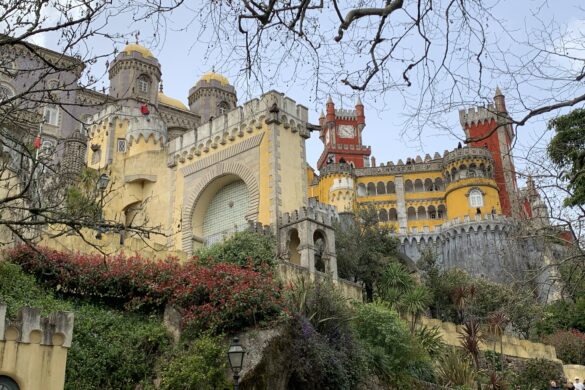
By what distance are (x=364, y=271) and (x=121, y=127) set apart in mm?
15955

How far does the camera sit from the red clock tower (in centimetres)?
7256

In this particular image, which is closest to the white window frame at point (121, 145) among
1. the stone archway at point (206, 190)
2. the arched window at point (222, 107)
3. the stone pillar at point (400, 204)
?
the stone archway at point (206, 190)

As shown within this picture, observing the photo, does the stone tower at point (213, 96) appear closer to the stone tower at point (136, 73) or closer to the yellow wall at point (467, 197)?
the stone tower at point (136, 73)

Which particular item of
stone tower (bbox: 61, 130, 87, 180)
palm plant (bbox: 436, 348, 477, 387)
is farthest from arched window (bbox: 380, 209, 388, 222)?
palm plant (bbox: 436, 348, 477, 387)

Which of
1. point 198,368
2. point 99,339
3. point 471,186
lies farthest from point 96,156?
point 471,186

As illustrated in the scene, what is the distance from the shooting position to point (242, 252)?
19719mm

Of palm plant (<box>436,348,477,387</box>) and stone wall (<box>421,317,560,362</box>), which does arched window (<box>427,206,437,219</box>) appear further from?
palm plant (<box>436,348,477,387</box>)

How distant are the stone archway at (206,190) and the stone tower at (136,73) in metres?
12.4

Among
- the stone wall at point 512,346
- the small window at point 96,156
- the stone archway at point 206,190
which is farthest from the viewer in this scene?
the small window at point 96,156

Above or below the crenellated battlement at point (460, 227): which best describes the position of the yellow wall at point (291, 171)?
below

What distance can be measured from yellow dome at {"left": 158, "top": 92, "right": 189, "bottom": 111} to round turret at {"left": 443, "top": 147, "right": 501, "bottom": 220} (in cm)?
2436

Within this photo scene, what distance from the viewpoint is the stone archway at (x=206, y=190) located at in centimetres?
2647

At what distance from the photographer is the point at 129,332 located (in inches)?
583

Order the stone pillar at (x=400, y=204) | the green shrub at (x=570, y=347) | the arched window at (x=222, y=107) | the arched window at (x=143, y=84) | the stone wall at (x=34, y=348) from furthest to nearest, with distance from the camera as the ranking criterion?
the stone pillar at (x=400, y=204), the arched window at (x=222, y=107), the arched window at (x=143, y=84), the green shrub at (x=570, y=347), the stone wall at (x=34, y=348)
